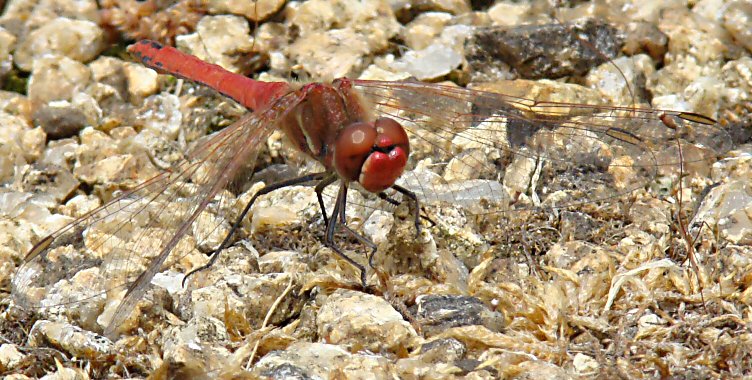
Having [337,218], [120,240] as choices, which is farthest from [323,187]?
[120,240]

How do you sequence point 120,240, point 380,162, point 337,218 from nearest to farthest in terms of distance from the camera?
point 380,162 < point 120,240 < point 337,218

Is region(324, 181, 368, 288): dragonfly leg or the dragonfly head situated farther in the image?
region(324, 181, 368, 288): dragonfly leg

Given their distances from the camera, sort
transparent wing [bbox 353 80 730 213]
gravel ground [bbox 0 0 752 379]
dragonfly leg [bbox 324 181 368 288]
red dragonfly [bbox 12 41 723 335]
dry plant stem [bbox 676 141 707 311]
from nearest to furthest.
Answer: gravel ground [bbox 0 0 752 379], dry plant stem [bbox 676 141 707 311], red dragonfly [bbox 12 41 723 335], dragonfly leg [bbox 324 181 368 288], transparent wing [bbox 353 80 730 213]

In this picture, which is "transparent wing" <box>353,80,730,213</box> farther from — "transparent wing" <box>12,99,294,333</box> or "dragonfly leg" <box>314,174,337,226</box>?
"transparent wing" <box>12,99,294,333</box>

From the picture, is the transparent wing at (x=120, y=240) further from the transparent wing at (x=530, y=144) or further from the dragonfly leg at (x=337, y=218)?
the transparent wing at (x=530, y=144)

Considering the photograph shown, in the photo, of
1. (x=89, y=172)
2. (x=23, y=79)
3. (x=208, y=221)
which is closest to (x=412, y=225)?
(x=208, y=221)

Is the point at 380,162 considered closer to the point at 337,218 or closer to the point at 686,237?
the point at 337,218

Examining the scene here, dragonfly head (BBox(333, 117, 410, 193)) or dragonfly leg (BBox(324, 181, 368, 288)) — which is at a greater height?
dragonfly head (BBox(333, 117, 410, 193))

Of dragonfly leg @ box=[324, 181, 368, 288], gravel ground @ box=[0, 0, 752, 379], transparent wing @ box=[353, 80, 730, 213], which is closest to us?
gravel ground @ box=[0, 0, 752, 379]

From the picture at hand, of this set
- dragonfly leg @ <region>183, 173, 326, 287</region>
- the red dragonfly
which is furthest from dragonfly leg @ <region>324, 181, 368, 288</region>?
dragonfly leg @ <region>183, 173, 326, 287</region>
